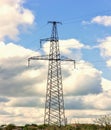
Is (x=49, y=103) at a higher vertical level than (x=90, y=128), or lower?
higher

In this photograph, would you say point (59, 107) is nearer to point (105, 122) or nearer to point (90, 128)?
point (90, 128)

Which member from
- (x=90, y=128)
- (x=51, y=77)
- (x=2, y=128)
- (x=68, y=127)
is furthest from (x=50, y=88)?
(x=2, y=128)

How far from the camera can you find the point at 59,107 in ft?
271

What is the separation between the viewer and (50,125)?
83.2 metres

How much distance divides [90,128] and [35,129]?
27939 millimetres

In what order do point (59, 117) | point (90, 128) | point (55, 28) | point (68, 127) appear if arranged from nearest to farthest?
point (90, 128)
point (68, 127)
point (59, 117)
point (55, 28)

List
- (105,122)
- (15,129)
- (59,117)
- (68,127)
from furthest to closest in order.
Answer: (15,129) < (59,117) < (68,127) < (105,122)

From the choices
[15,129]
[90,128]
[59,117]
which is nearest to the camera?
[90,128]

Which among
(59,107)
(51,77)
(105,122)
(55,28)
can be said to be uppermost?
(55,28)

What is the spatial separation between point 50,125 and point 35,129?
43.2 ft

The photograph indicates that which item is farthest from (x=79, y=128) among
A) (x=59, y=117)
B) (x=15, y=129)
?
(x=15, y=129)

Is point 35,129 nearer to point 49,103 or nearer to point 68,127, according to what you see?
point 49,103

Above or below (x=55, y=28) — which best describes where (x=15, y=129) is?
below

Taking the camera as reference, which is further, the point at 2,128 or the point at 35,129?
the point at 2,128
